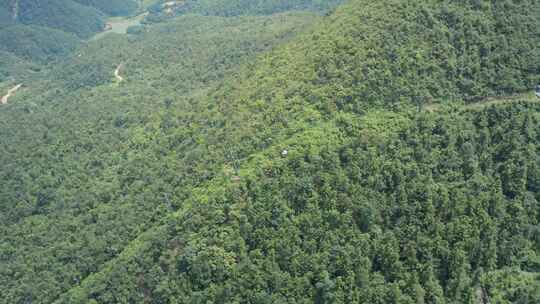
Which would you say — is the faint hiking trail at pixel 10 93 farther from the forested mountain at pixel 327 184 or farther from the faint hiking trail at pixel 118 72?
the forested mountain at pixel 327 184

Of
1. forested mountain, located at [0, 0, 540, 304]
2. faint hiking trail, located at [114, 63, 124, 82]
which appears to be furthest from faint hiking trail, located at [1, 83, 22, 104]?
forested mountain, located at [0, 0, 540, 304]

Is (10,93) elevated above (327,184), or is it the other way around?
(327,184)

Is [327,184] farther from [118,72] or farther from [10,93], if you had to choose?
[10,93]

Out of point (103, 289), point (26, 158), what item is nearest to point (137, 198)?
point (103, 289)

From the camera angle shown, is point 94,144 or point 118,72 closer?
point 94,144

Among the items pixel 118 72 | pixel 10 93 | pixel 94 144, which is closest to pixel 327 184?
pixel 94 144

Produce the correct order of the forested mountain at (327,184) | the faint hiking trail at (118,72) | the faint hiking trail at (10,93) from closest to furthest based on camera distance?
1. the forested mountain at (327,184)
2. the faint hiking trail at (118,72)
3. the faint hiking trail at (10,93)

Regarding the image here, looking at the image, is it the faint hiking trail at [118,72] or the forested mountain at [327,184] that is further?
the faint hiking trail at [118,72]

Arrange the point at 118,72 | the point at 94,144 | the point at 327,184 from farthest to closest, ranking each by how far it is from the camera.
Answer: the point at 118,72
the point at 94,144
the point at 327,184

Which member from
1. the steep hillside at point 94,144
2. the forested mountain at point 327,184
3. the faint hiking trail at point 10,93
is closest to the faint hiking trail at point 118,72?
the steep hillside at point 94,144
